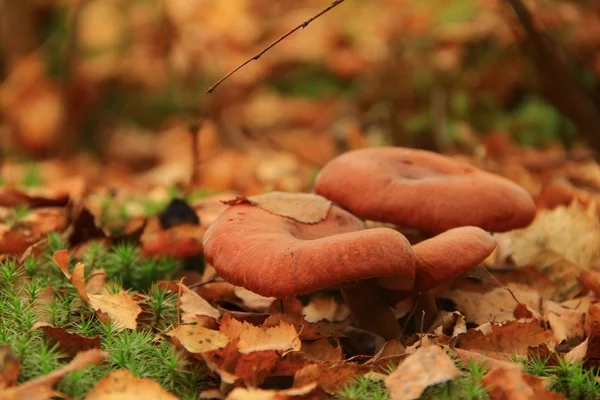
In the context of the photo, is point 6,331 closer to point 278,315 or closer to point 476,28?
point 278,315

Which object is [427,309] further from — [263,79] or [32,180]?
[263,79]

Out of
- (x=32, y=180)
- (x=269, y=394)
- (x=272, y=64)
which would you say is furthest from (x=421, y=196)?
(x=272, y=64)

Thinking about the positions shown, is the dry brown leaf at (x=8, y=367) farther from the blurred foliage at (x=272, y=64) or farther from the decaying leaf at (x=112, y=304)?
the blurred foliage at (x=272, y=64)

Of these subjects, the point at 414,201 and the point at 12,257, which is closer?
the point at 414,201

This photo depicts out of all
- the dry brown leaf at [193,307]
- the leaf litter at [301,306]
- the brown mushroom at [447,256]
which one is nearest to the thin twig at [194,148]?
the leaf litter at [301,306]

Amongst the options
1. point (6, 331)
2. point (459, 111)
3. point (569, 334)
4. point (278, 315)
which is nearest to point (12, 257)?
point (6, 331)

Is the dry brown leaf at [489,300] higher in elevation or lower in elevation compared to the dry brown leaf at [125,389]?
lower

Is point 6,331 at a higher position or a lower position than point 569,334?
higher
